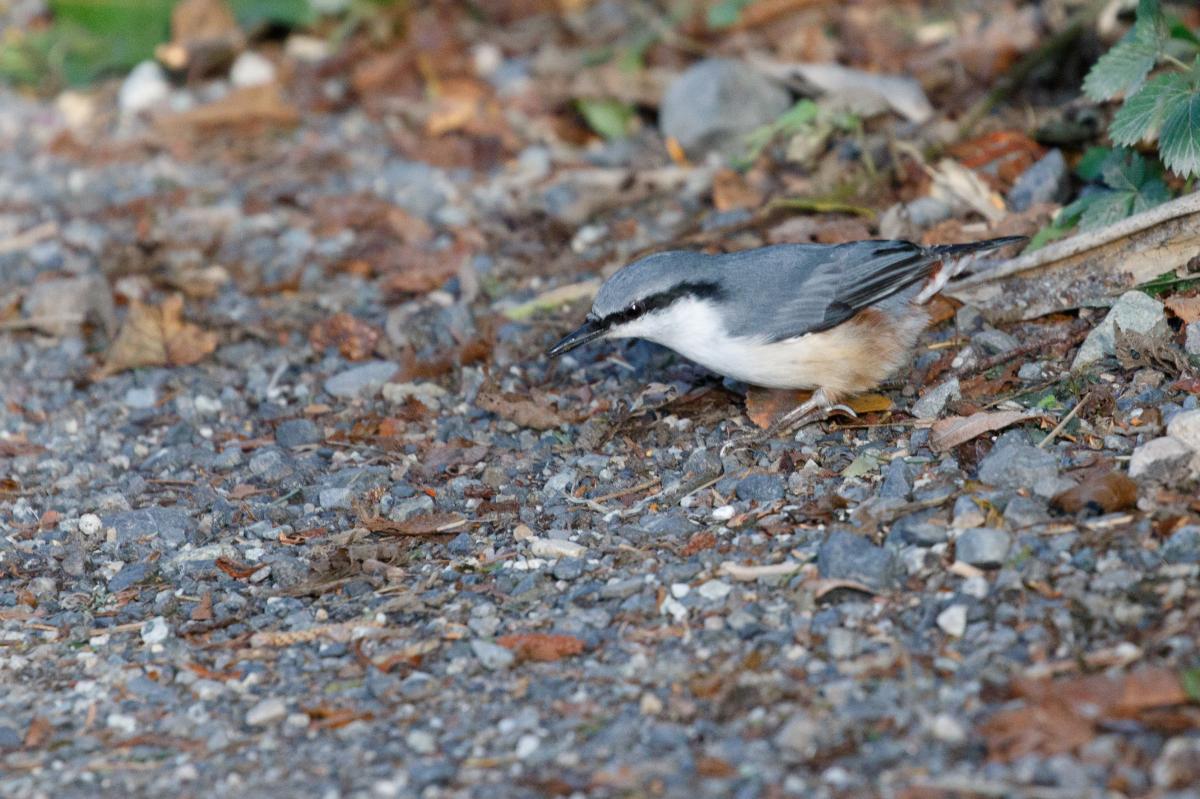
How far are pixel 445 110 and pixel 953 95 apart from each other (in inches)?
127

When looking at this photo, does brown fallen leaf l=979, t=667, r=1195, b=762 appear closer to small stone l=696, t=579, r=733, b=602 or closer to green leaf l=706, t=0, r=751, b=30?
small stone l=696, t=579, r=733, b=602

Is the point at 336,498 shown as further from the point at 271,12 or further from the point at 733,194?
the point at 271,12

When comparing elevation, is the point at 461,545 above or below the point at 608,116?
below

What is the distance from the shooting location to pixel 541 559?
15.3ft

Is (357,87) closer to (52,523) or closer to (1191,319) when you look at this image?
(52,523)

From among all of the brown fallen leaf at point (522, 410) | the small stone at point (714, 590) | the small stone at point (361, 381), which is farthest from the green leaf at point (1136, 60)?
the small stone at point (361, 381)

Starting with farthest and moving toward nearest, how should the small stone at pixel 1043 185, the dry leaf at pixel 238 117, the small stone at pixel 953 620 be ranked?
the dry leaf at pixel 238 117
the small stone at pixel 1043 185
the small stone at pixel 953 620

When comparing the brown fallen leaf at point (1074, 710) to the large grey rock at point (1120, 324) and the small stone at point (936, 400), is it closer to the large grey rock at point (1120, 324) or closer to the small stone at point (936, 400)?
the small stone at point (936, 400)

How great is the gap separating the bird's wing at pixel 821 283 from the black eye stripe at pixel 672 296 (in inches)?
5.4

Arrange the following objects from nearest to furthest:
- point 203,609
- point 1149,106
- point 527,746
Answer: point 527,746
point 203,609
point 1149,106

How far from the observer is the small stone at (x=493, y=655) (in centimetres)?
409

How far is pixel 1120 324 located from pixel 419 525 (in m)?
2.80

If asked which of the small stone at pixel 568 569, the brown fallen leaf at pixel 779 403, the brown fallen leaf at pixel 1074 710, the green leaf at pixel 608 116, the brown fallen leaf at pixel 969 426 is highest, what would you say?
the green leaf at pixel 608 116

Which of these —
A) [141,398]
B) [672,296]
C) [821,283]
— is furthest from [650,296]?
[141,398]
